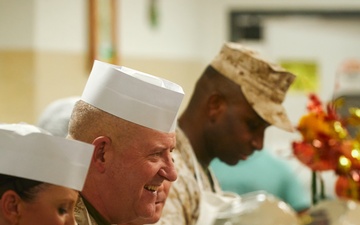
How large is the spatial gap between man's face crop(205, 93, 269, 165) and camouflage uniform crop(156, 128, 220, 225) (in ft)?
0.29

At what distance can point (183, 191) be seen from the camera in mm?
2539

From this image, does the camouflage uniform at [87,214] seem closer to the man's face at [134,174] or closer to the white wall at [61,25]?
the man's face at [134,174]

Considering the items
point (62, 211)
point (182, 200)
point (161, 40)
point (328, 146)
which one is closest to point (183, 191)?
point (182, 200)

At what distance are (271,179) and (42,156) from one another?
3399 mm

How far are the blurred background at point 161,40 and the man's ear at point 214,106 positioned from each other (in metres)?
0.50

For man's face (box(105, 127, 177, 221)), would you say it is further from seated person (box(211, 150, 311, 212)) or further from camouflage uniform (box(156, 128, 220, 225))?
seated person (box(211, 150, 311, 212))

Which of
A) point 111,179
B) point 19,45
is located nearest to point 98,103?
point 111,179

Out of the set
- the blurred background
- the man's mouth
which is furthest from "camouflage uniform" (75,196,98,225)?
the blurred background

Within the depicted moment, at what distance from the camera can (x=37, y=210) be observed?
161cm

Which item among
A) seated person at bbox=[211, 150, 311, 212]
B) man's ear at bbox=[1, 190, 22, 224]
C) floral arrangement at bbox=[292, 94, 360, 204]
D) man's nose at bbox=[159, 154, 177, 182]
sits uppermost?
man's ear at bbox=[1, 190, 22, 224]

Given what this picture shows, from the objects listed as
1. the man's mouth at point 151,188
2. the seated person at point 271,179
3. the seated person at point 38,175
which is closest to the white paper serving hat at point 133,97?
the man's mouth at point 151,188

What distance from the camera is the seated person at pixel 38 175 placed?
5.24 ft

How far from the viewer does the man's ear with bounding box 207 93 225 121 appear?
280cm

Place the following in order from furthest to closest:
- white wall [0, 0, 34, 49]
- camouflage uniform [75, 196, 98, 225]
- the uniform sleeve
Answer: white wall [0, 0, 34, 49]
the uniform sleeve
camouflage uniform [75, 196, 98, 225]
